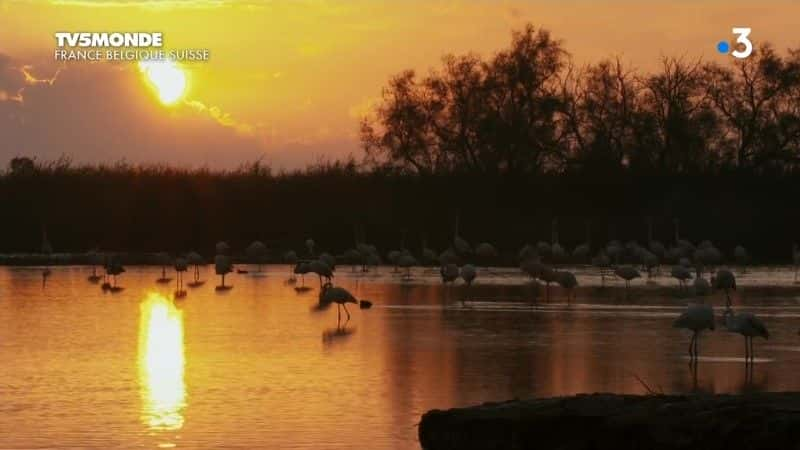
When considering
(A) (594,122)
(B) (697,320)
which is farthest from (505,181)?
(B) (697,320)

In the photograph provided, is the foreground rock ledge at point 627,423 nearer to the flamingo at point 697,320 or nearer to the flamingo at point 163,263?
the flamingo at point 697,320

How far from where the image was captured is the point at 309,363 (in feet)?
51.6

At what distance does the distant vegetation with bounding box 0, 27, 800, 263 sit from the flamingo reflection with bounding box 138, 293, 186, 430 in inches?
769

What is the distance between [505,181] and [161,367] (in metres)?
32.4

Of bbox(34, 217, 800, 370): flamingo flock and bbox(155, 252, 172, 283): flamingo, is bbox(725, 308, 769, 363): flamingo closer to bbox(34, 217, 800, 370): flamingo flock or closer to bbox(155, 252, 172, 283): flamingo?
bbox(34, 217, 800, 370): flamingo flock

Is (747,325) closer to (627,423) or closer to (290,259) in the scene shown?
(627,423)

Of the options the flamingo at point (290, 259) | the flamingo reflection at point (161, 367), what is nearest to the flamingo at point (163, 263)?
the flamingo at point (290, 259)

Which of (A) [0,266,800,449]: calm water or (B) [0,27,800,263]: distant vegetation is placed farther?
(B) [0,27,800,263]: distant vegetation

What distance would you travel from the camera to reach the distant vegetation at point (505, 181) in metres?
43.4

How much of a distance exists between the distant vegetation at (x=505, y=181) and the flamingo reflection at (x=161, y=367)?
769 inches

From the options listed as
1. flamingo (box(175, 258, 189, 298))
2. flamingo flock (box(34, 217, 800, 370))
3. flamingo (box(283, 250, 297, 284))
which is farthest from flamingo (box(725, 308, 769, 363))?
flamingo (box(283, 250, 297, 284))

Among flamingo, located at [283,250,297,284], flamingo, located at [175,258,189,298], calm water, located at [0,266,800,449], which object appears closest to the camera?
calm water, located at [0,266,800,449]

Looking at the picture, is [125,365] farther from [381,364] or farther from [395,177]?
[395,177]

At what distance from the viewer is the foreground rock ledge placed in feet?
29.6
